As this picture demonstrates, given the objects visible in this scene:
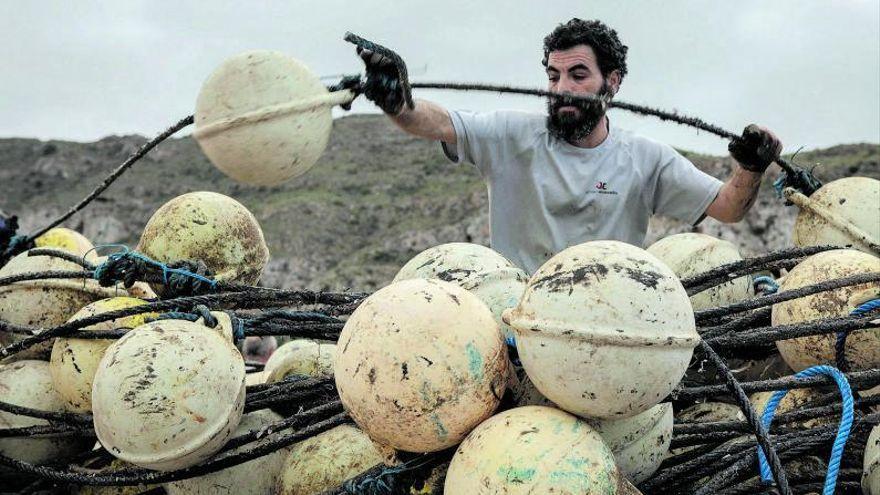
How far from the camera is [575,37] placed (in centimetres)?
428

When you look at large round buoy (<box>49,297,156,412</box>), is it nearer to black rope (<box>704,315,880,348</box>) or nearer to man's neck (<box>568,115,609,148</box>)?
black rope (<box>704,315,880,348</box>)

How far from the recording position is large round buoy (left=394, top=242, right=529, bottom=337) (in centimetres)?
238

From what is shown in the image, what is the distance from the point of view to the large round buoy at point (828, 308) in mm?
2541

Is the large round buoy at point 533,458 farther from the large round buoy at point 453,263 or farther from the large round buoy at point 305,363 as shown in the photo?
the large round buoy at point 305,363

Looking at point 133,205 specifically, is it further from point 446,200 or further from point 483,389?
point 483,389

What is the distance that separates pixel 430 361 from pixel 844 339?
4.58ft

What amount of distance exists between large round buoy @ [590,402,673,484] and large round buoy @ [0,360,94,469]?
197 centimetres

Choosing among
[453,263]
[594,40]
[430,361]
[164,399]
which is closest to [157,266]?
[164,399]

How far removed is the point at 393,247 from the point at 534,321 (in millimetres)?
28100

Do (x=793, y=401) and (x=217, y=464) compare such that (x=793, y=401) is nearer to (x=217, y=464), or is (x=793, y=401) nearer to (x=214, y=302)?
(x=217, y=464)

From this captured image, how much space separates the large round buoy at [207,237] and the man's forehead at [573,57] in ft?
6.17

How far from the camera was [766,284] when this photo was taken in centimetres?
317

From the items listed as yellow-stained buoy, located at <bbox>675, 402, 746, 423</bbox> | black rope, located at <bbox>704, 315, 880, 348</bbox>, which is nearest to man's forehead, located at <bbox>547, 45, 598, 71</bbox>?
yellow-stained buoy, located at <bbox>675, 402, 746, 423</bbox>

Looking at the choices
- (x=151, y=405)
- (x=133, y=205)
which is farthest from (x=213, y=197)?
(x=133, y=205)
